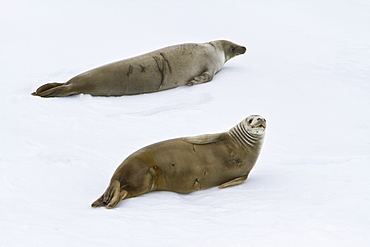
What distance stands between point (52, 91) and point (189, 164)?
9.42 ft

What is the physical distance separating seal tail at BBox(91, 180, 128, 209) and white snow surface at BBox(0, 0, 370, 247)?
0.30ft

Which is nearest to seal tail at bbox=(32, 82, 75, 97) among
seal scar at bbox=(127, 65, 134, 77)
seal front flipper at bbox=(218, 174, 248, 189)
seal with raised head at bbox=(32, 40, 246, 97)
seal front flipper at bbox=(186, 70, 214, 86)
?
seal with raised head at bbox=(32, 40, 246, 97)

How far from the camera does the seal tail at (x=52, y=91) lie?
23.2 feet

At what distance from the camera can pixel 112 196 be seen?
4238mm

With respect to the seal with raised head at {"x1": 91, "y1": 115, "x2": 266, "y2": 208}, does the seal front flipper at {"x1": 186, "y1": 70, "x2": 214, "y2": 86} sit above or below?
below

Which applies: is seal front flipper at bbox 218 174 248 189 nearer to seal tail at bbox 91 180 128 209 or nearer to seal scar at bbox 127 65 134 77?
seal tail at bbox 91 180 128 209

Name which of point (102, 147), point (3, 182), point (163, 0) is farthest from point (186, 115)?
point (163, 0)

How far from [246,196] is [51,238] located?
1.69 meters

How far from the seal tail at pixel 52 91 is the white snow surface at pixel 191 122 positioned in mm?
202

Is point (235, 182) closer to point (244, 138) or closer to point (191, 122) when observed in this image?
point (244, 138)

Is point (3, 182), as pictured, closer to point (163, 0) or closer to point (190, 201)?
point (190, 201)

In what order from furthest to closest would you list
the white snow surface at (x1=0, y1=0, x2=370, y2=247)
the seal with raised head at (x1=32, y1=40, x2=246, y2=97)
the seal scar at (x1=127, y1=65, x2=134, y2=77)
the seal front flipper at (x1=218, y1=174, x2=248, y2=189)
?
the seal scar at (x1=127, y1=65, x2=134, y2=77)
the seal with raised head at (x1=32, y1=40, x2=246, y2=97)
the seal front flipper at (x1=218, y1=174, x2=248, y2=189)
the white snow surface at (x1=0, y1=0, x2=370, y2=247)

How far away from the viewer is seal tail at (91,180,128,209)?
4.14 m

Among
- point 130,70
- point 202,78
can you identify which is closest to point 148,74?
point 130,70
